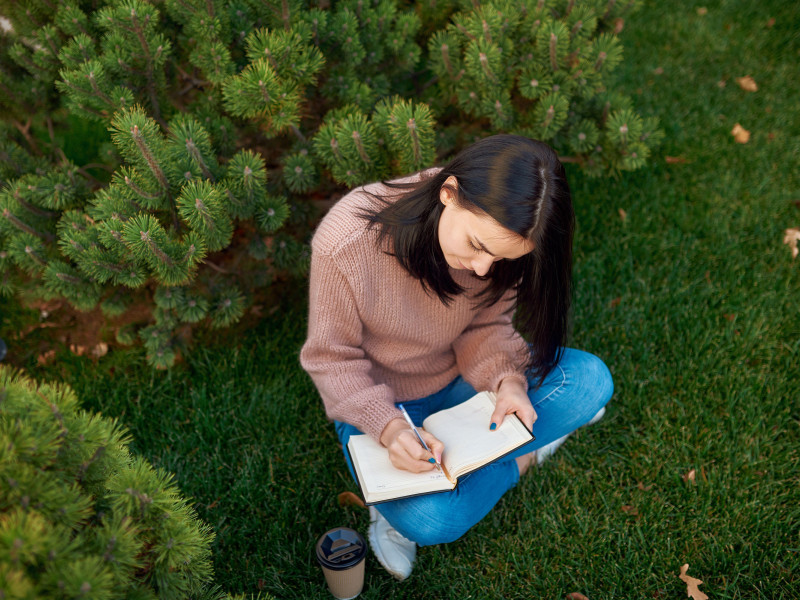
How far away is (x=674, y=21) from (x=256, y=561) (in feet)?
14.8

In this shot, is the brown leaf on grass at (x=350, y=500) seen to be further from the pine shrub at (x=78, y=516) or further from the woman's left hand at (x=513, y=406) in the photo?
the pine shrub at (x=78, y=516)

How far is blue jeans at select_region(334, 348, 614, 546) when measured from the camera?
73.2 inches

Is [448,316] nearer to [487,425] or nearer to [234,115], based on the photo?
[487,425]

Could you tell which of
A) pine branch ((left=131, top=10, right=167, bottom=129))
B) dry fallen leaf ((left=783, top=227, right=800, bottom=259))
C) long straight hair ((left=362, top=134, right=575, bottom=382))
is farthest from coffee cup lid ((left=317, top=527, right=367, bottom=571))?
dry fallen leaf ((left=783, top=227, right=800, bottom=259))

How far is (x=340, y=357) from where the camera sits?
75.9 inches

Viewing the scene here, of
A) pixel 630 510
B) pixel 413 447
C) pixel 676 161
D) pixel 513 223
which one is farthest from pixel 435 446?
pixel 676 161

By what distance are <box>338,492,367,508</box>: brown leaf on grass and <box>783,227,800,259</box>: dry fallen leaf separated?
99.6 inches

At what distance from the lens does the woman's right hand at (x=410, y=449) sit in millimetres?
1677

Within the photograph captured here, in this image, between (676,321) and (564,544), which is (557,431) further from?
(676,321)

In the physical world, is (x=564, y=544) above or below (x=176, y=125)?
below

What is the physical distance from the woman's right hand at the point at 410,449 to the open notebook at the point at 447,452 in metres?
0.03

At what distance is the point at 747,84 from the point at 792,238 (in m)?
1.37

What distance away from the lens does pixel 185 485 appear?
2.23 meters

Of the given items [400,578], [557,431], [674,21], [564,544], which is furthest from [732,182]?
[400,578]
